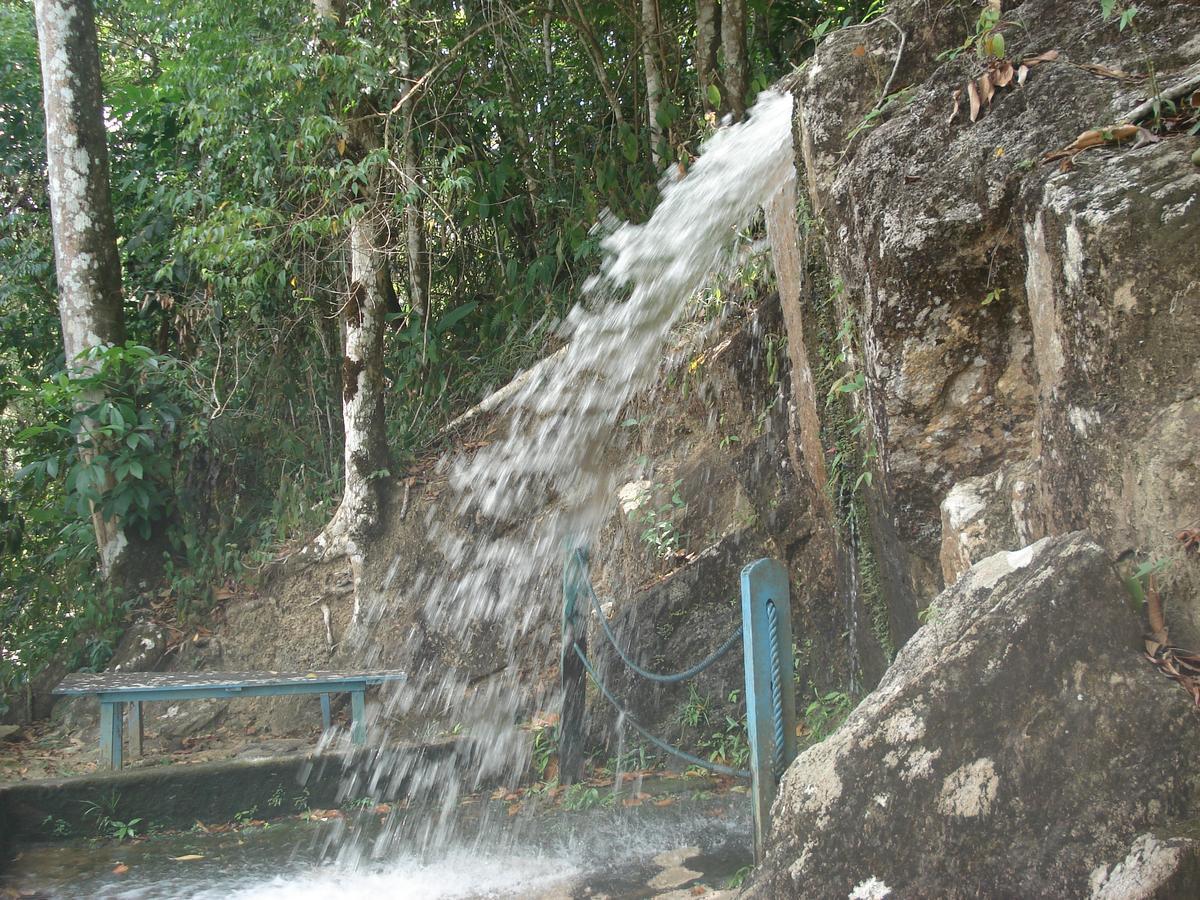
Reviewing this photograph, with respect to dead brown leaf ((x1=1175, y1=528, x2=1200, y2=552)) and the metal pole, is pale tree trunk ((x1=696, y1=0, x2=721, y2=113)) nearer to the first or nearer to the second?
the metal pole

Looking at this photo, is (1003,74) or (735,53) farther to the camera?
(735,53)

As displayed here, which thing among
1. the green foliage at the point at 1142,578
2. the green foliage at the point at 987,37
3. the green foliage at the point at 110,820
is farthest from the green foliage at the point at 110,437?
the green foliage at the point at 1142,578

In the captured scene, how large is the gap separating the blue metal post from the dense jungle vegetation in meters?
4.74

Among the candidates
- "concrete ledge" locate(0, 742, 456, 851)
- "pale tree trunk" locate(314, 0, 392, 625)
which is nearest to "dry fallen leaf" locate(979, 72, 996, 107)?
"concrete ledge" locate(0, 742, 456, 851)

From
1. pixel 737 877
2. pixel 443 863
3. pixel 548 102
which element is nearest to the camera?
pixel 737 877

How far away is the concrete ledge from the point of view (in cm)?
514

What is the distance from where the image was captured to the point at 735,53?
24.3 feet

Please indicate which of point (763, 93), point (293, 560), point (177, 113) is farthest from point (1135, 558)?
point (177, 113)

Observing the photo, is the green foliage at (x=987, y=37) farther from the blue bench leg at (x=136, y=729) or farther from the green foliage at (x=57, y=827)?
the blue bench leg at (x=136, y=729)

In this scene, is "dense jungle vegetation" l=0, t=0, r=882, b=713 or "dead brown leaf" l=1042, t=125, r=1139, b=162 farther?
"dense jungle vegetation" l=0, t=0, r=882, b=713

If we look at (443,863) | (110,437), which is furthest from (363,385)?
(443,863)

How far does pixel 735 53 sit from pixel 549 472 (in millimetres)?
3290

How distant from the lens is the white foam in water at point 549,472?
6.53 metres

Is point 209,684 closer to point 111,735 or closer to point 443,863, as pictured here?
point 111,735
